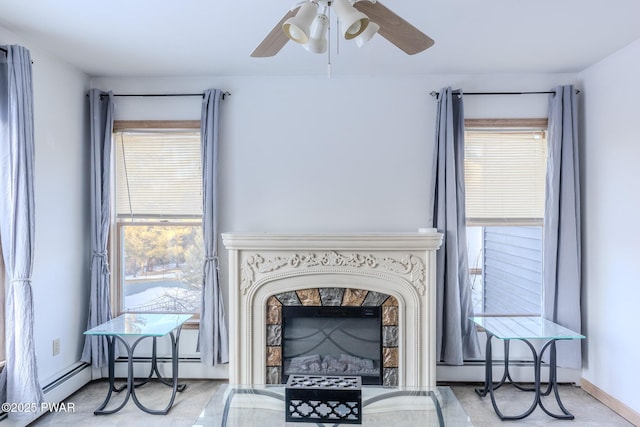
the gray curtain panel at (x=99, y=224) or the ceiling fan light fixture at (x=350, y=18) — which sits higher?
the ceiling fan light fixture at (x=350, y=18)

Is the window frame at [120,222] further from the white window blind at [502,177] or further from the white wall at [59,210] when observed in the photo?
the white window blind at [502,177]

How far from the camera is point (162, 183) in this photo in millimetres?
3461

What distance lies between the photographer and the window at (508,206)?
3.40 m

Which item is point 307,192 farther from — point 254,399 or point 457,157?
point 254,399

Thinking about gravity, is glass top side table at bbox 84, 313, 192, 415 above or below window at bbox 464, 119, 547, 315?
below

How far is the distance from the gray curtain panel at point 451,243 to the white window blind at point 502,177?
187 millimetres

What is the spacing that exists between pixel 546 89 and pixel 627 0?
118 centimetres

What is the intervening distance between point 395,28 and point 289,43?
50.7 inches

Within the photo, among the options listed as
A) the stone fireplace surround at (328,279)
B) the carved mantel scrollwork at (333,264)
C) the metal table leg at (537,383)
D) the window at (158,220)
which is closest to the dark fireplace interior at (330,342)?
the stone fireplace surround at (328,279)

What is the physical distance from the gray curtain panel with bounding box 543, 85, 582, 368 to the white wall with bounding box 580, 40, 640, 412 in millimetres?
108

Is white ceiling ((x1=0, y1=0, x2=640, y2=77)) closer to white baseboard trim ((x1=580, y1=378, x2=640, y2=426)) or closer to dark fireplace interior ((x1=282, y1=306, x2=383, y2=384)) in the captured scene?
dark fireplace interior ((x1=282, y1=306, x2=383, y2=384))

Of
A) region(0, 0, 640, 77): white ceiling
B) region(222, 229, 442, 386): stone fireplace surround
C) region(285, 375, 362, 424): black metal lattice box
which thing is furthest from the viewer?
region(222, 229, 442, 386): stone fireplace surround

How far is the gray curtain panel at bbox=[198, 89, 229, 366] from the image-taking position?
129 inches

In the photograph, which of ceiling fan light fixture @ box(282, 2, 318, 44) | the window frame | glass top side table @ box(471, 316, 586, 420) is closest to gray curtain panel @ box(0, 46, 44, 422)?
the window frame
